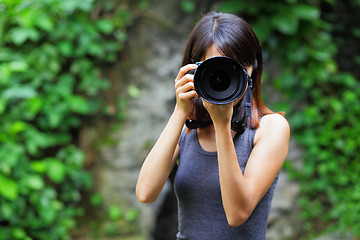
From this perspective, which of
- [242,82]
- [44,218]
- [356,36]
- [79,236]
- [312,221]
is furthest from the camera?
[356,36]

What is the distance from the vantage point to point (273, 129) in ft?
3.73

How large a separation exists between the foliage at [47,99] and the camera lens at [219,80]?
1.90 metres

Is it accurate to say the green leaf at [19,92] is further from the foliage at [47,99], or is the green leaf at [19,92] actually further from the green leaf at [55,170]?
the green leaf at [55,170]

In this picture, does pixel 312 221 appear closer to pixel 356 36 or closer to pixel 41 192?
pixel 356 36

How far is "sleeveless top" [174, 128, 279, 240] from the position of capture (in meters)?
1.15

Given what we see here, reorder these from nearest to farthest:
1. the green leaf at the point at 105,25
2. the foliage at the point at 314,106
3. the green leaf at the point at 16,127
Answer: the green leaf at the point at 16,127 < the green leaf at the point at 105,25 < the foliage at the point at 314,106

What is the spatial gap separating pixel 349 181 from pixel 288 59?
1.31 m

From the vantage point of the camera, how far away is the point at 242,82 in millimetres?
1021

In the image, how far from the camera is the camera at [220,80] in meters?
1.01

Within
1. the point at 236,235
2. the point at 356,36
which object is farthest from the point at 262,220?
the point at 356,36

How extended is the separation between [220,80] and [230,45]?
151 mm

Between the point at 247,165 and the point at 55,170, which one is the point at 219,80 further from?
the point at 55,170

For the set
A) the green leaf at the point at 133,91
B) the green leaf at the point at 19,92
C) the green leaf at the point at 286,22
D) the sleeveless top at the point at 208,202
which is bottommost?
the green leaf at the point at 133,91

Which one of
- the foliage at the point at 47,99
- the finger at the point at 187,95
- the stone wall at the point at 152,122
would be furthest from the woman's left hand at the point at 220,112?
the stone wall at the point at 152,122
